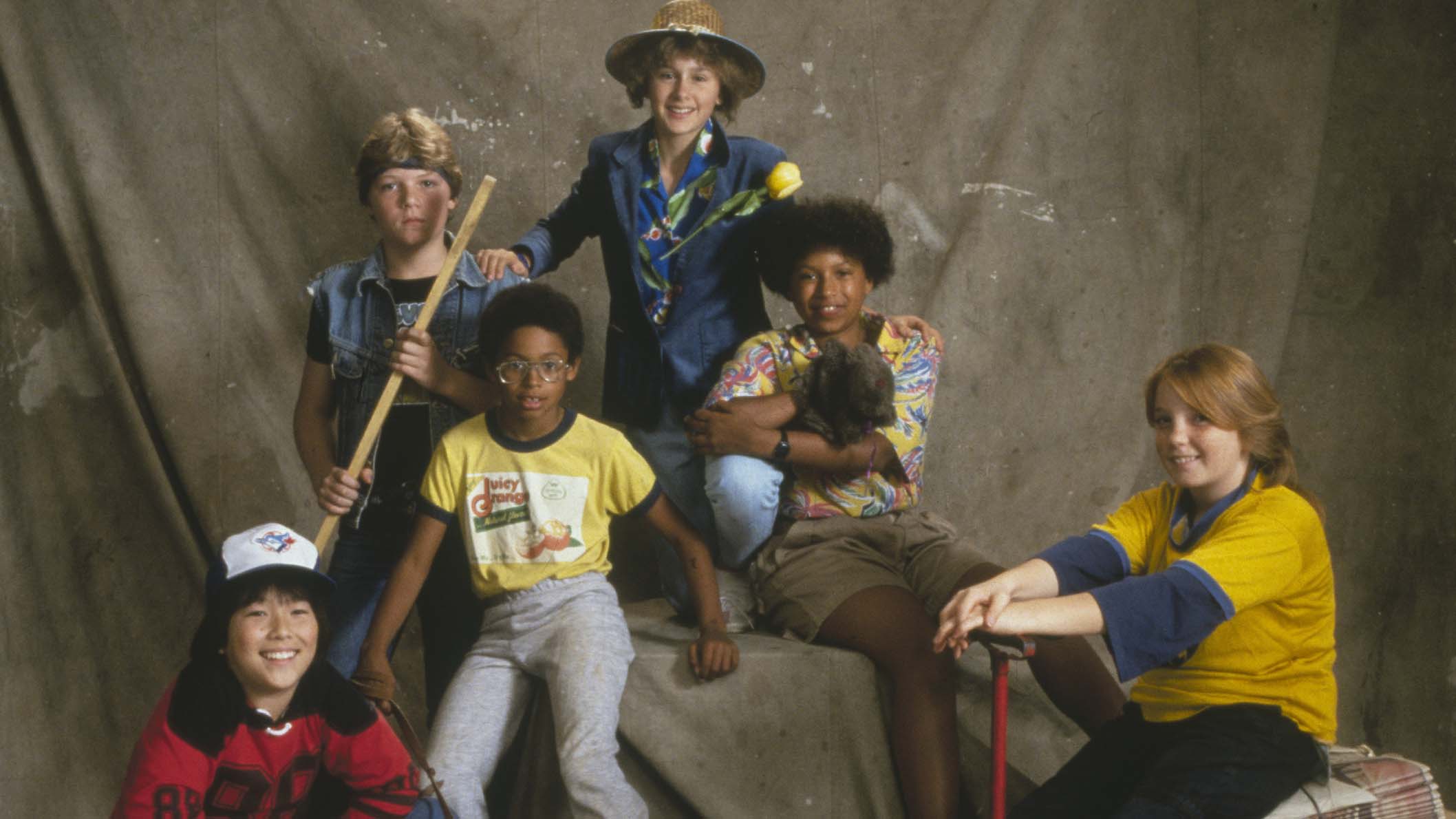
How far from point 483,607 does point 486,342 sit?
56cm

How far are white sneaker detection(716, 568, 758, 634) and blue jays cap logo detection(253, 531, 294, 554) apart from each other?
3.05 ft

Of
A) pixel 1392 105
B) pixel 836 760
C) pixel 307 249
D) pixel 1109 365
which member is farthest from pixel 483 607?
pixel 1392 105

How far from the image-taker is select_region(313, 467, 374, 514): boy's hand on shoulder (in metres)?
2.46

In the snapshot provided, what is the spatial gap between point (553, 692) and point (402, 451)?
0.65 m

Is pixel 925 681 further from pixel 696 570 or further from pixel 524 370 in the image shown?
pixel 524 370

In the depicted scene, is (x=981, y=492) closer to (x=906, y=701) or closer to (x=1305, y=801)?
(x=906, y=701)

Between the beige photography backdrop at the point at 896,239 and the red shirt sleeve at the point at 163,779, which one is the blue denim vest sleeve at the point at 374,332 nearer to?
the beige photography backdrop at the point at 896,239

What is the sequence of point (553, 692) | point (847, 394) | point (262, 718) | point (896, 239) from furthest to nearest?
1. point (896, 239)
2. point (847, 394)
3. point (553, 692)
4. point (262, 718)

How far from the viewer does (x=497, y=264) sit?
2.68 metres

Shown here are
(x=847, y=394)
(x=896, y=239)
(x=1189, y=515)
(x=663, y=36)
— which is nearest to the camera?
(x=1189, y=515)

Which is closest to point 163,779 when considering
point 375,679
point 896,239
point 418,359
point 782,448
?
point 375,679

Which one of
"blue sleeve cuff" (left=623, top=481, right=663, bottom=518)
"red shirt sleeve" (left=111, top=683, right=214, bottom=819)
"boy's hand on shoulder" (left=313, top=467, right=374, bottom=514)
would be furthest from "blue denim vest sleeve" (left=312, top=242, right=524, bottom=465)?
"red shirt sleeve" (left=111, top=683, right=214, bottom=819)

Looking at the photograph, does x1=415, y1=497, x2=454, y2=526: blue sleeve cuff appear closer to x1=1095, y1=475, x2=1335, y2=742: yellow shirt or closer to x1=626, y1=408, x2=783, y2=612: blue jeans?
x1=626, y1=408, x2=783, y2=612: blue jeans

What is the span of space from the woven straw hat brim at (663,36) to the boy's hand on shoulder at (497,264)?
50cm
